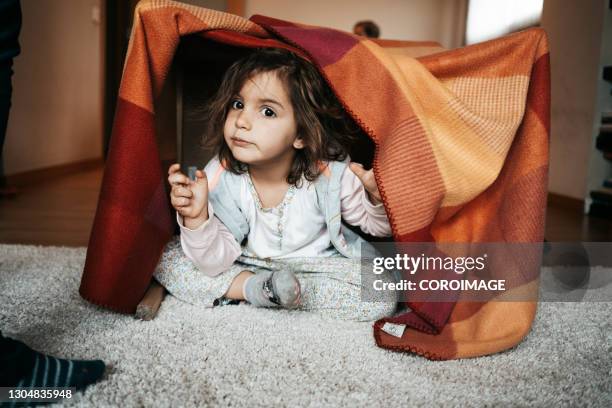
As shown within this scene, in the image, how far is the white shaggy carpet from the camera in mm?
593

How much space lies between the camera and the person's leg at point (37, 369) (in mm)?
529

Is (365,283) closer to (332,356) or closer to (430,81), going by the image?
(332,356)

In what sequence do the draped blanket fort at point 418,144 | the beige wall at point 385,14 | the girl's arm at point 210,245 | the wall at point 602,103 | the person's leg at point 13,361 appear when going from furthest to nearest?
1. the beige wall at point 385,14
2. the wall at point 602,103
3. the girl's arm at point 210,245
4. the draped blanket fort at point 418,144
5. the person's leg at point 13,361

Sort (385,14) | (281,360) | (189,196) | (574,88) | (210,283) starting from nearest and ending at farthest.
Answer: (281,360) → (189,196) → (210,283) → (574,88) → (385,14)

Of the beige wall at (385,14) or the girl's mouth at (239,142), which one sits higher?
the beige wall at (385,14)

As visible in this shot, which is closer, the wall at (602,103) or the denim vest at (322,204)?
the denim vest at (322,204)

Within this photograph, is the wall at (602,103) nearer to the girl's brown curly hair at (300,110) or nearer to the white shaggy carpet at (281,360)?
the white shaggy carpet at (281,360)

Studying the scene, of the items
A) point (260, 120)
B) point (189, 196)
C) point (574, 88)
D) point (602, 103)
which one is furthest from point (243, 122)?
point (574, 88)

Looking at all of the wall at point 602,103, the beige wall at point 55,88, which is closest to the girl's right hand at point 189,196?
the beige wall at point 55,88

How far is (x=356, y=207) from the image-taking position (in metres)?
0.94

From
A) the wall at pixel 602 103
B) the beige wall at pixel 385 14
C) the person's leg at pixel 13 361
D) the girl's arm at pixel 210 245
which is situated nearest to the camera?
the person's leg at pixel 13 361

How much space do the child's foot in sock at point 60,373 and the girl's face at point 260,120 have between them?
1.34 feet

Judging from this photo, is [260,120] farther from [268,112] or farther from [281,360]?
[281,360]

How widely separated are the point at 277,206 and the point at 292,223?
42mm
